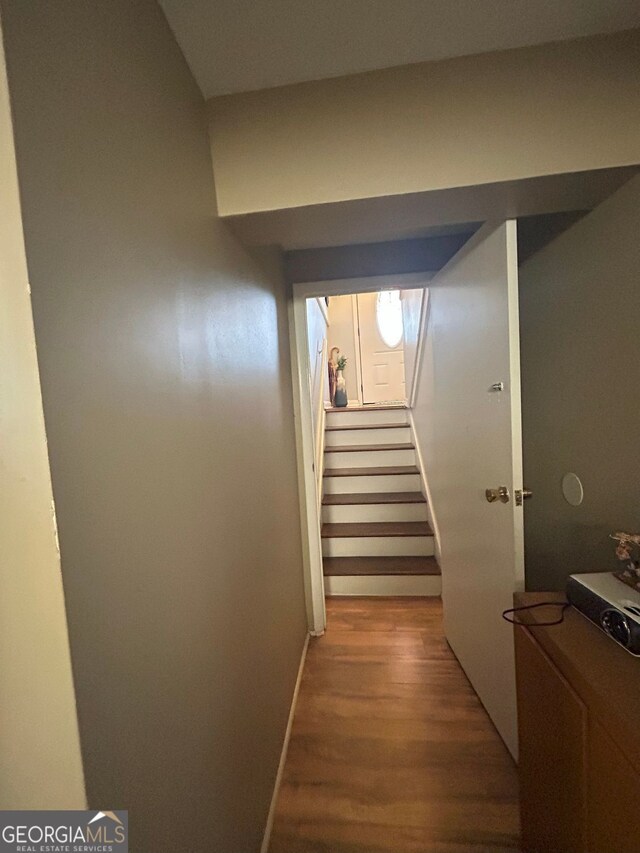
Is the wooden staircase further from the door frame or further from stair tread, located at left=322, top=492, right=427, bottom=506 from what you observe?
the door frame

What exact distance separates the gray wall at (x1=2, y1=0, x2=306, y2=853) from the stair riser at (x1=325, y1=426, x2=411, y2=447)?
2253 mm

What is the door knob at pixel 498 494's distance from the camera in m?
1.28

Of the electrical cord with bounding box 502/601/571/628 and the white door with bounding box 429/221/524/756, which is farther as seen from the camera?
the white door with bounding box 429/221/524/756

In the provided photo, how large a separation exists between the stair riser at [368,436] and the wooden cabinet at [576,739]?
2301 millimetres

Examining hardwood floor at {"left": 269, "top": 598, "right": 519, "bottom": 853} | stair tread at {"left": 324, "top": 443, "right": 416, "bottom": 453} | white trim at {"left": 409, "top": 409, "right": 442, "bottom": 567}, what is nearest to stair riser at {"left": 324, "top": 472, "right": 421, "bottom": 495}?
white trim at {"left": 409, "top": 409, "right": 442, "bottom": 567}

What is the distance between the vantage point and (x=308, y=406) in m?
2.13

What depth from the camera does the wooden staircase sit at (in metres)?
2.50

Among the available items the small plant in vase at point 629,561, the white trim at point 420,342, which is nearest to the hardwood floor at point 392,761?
the small plant in vase at point 629,561

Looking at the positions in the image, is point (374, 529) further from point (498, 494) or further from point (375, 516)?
point (498, 494)

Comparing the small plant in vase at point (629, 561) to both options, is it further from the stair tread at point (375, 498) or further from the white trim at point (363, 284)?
the stair tread at point (375, 498)

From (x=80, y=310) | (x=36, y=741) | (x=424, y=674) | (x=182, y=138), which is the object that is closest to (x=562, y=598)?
(x=424, y=674)

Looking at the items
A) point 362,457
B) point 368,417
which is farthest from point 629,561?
point 368,417

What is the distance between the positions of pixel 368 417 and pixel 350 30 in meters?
2.81

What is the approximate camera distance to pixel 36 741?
48 centimetres
